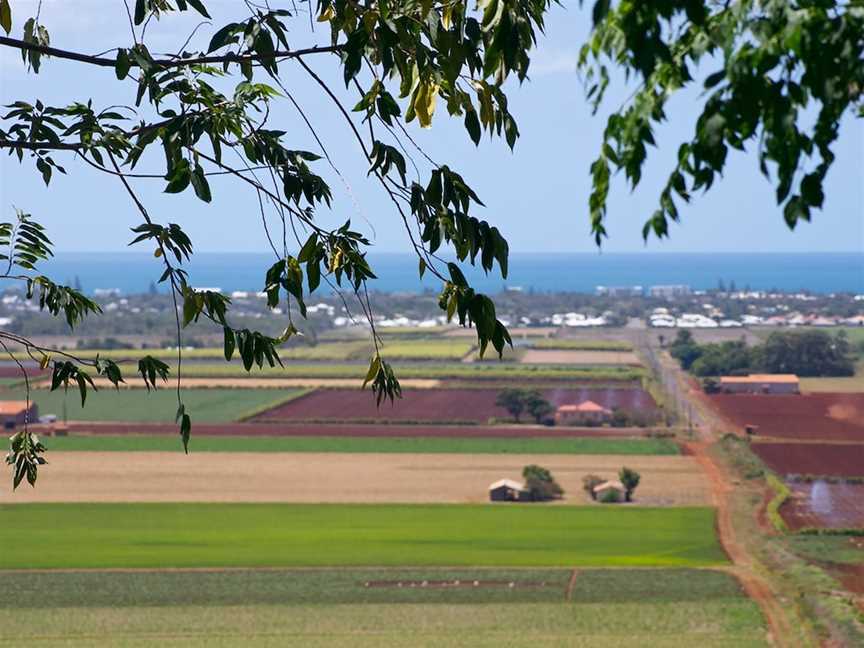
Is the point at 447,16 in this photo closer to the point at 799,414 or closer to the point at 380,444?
the point at 380,444

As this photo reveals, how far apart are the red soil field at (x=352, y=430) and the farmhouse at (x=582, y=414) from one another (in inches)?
50.1

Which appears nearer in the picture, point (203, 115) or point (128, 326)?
point (203, 115)

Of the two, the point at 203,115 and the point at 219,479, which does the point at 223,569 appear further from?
the point at 203,115

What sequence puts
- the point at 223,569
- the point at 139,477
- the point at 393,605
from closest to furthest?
1. the point at 393,605
2. the point at 223,569
3. the point at 139,477

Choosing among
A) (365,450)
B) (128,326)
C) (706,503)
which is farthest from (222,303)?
(128,326)

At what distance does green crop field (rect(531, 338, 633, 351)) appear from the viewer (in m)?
75.8

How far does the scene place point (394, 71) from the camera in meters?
3.74

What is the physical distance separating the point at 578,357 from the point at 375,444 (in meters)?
32.4

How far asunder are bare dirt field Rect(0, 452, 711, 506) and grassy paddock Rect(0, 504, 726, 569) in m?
1.11

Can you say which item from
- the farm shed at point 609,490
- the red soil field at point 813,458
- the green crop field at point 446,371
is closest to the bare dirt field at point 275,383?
the green crop field at point 446,371

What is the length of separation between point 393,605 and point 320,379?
3792cm

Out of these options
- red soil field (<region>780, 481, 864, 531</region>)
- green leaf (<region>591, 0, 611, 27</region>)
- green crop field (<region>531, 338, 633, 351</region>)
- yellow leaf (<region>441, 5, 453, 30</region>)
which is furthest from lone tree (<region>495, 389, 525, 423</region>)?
green leaf (<region>591, 0, 611, 27</region>)

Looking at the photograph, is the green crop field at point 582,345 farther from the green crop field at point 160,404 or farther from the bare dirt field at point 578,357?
the green crop field at point 160,404

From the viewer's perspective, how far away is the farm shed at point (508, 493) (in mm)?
30156
